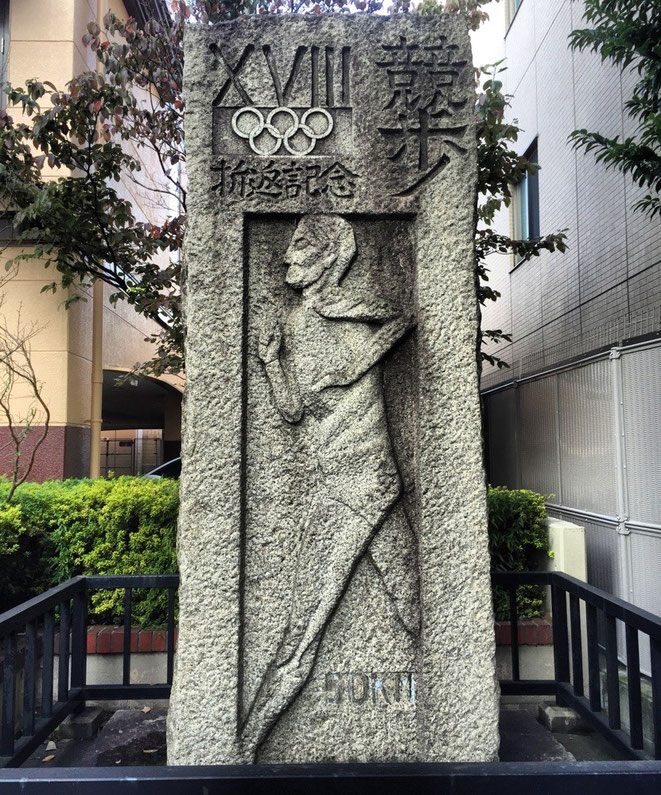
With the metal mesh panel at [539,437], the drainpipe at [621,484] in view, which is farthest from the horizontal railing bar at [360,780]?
the metal mesh panel at [539,437]

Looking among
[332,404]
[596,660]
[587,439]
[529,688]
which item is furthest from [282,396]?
[587,439]

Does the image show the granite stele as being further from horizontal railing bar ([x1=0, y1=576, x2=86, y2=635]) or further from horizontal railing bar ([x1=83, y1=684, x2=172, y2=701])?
horizontal railing bar ([x1=83, y1=684, x2=172, y2=701])

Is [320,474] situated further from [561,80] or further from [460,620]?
[561,80]

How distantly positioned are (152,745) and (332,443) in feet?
6.11

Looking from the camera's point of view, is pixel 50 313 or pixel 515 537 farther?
pixel 50 313

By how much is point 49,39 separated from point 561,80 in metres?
5.68

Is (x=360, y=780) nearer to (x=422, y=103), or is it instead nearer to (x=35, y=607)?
(x=35, y=607)

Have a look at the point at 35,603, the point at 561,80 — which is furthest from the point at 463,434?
the point at 561,80

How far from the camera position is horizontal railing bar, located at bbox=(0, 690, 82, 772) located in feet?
8.40

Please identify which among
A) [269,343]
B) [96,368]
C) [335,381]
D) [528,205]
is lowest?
[335,381]

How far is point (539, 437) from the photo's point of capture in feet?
21.8

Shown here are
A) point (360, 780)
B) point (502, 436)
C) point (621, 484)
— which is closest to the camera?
point (360, 780)

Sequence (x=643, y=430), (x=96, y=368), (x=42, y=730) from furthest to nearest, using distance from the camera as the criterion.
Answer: (x=96, y=368) < (x=643, y=430) < (x=42, y=730)

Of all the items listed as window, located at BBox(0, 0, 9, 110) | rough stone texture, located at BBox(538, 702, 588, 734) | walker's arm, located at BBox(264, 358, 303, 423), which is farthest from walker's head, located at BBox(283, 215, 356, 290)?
window, located at BBox(0, 0, 9, 110)
